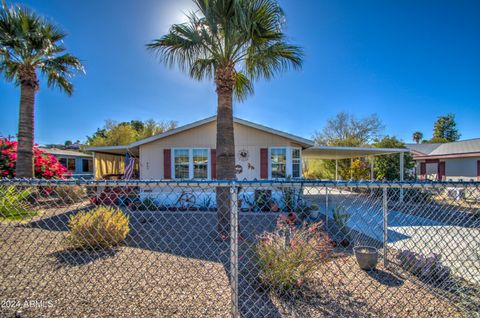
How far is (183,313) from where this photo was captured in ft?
7.64

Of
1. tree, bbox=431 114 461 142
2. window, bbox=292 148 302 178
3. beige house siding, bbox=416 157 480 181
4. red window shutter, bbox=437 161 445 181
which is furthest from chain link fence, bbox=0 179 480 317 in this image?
tree, bbox=431 114 461 142

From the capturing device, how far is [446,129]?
44.6 meters

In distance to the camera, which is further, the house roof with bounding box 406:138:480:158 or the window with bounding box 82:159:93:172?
the window with bounding box 82:159:93:172

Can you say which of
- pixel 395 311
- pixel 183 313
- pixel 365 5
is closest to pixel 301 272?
pixel 395 311

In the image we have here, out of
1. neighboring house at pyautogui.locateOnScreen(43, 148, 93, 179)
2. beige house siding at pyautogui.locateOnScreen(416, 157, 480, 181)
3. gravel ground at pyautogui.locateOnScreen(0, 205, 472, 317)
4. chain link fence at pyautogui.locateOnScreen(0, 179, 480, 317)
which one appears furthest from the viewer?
neighboring house at pyautogui.locateOnScreen(43, 148, 93, 179)

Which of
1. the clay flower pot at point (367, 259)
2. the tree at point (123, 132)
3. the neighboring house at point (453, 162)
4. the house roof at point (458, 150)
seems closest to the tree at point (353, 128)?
the house roof at point (458, 150)

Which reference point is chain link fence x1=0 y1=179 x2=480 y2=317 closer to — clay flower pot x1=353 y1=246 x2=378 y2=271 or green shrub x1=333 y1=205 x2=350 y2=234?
clay flower pot x1=353 y1=246 x2=378 y2=271

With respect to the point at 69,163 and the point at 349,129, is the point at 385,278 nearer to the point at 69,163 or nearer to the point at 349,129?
the point at 69,163

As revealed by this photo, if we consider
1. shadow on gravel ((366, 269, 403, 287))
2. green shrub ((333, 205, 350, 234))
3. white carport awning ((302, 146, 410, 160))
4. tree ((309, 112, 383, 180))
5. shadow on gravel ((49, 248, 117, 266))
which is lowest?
shadow on gravel ((366, 269, 403, 287))

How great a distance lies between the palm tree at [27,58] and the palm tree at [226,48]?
563 centimetres

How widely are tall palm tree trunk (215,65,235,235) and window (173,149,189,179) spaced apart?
4971mm

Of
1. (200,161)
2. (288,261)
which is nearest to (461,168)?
(200,161)

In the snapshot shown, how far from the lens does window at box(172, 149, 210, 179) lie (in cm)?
1039

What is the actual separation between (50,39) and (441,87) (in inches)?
758
